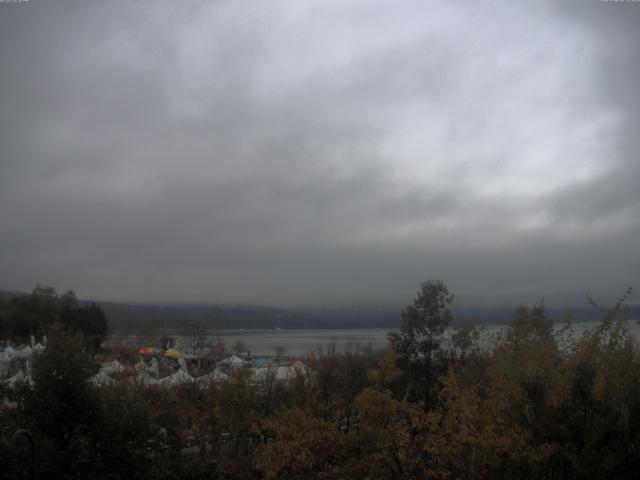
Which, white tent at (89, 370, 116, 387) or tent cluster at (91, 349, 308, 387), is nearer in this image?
white tent at (89, 370, 116, 387)

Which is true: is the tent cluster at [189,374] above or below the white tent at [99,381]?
below

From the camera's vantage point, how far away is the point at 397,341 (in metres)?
27.7

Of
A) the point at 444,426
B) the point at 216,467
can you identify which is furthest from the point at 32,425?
the point at 444,426

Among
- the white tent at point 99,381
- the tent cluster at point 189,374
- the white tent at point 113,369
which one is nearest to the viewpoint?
the white tent at point 99,381

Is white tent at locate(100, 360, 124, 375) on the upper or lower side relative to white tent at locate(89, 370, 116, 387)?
lower

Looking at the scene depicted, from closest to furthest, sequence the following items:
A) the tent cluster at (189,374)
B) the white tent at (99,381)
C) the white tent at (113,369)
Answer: the white tent at (99,381)
the tent cluster at (189,374)
the white tent at (113,369)

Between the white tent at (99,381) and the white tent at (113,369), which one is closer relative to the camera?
the white tent at (99,381)

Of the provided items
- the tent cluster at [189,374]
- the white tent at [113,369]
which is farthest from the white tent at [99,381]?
the white tent at [113,369]

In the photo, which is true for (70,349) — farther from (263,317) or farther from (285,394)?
(263,317)

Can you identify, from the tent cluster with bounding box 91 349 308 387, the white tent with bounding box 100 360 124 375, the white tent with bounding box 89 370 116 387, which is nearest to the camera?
the white tent with bounding box 89 370 116 387

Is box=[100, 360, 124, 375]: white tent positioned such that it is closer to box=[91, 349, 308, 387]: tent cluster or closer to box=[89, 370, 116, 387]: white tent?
box=[91, 349, 308, 387]: tent cluster

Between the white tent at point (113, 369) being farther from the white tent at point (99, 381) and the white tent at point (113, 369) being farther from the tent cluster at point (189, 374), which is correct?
the white tent at point (99, 381)

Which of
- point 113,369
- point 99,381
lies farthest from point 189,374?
point 99,381

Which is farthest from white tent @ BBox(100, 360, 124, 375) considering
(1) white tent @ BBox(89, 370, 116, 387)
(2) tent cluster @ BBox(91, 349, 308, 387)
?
(1) white tent @ BBox(89, 370, 116, 387)
